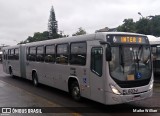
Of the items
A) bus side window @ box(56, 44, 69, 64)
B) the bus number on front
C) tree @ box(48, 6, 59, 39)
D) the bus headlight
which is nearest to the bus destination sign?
the bus headlight

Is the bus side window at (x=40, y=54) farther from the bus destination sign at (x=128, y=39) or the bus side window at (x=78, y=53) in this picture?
the bus destination sign at (x=128, y=39)

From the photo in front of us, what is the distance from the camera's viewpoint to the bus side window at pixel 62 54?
39.1ft

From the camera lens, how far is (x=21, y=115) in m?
9.14

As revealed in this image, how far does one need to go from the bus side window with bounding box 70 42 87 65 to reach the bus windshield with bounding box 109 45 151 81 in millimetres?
1686

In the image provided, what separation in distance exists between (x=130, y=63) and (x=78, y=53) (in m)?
2.48

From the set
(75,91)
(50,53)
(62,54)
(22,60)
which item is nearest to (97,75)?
(75,91)

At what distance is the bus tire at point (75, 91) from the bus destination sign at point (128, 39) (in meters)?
2.84

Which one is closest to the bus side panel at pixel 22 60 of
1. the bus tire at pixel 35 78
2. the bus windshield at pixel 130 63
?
the bus tire at pixel 35 78

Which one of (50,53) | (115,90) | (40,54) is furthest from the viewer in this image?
(40,54)

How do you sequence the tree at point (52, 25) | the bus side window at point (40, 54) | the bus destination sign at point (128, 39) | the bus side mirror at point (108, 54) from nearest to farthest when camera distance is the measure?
the bus side mirror at point (108, 54)
the bus destination sign at point (128, 39)
the bus side window at point (40, 54)
the tree at point (52, 25)

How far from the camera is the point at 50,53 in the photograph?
13797mm

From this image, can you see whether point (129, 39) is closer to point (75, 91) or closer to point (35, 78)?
point (75, 91)

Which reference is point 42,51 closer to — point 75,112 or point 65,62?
point 65,62

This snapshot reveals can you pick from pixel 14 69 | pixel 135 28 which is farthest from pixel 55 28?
pixel 14 69
